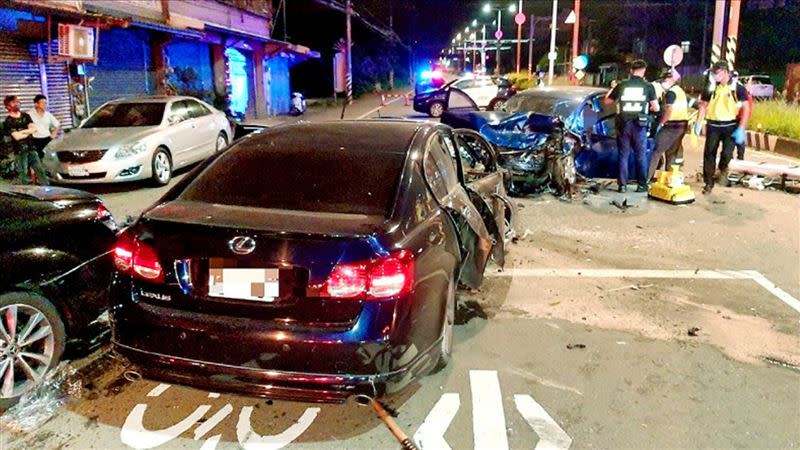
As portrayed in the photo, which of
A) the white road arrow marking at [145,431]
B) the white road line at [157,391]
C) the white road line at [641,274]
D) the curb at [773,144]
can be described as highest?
the curb at [773,144]

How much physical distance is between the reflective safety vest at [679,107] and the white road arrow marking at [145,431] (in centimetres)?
812

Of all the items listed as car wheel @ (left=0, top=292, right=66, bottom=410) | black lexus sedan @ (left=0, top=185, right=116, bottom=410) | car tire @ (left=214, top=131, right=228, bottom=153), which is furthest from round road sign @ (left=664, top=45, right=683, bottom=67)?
car wheel @ (left=0, top=292, right=66, bottom=410)

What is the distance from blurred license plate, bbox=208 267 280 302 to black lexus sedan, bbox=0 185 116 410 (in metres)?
1.39

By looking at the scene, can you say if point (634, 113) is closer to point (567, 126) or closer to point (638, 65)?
point (638, 65)

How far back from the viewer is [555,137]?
8977 millimetres

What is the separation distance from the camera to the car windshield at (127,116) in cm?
1118

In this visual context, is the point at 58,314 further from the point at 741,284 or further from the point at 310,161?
the point at 741,284

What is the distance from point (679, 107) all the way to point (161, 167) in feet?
26.9

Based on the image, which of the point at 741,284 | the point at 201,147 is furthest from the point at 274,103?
the point at 741,284

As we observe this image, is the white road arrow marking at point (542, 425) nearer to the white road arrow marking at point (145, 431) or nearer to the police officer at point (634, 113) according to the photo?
the white road arrow marking at point (145, 431)

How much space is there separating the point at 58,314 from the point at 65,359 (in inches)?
18.4

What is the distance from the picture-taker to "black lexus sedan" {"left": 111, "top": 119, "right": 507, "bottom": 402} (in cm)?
304

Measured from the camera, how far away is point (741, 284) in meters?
5.88

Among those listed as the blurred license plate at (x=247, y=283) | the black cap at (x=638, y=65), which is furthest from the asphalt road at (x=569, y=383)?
the black cap at (x=638, y=65)
